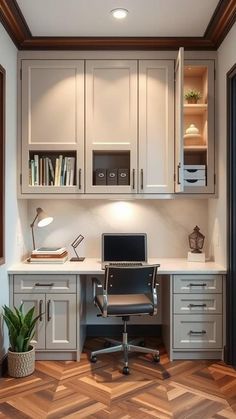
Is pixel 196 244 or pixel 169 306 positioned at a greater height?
pixel 196 244

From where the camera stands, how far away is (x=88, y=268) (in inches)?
120

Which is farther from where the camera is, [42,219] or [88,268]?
[42,219]

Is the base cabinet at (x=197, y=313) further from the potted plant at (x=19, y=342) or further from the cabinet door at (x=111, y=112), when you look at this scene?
the potted plant at (x=19, y=342)

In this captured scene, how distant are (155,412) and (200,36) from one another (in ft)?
9.71

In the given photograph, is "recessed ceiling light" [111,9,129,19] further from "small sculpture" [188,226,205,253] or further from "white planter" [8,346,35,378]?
"white planter" [8,346,35,378]

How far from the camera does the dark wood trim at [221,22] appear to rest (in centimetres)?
264

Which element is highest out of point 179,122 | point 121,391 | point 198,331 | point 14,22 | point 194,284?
point 14,22

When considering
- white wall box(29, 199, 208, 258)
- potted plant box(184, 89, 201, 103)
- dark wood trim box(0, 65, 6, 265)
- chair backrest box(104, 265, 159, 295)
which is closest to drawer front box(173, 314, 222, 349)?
chair backrest box(104, 265, 159, 295)

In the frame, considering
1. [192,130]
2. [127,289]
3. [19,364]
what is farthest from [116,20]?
[19,364]

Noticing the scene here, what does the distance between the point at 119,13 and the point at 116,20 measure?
118mm

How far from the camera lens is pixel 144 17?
112 inches

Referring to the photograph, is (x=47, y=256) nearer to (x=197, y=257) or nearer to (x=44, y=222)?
(x=44, y=222)

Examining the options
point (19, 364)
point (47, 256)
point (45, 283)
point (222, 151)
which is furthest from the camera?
point (47, 256)

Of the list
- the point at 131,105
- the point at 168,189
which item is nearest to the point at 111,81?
the point at 131,105
